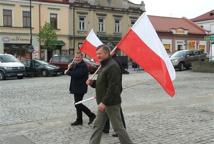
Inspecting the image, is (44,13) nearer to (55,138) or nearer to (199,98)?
(199,98)

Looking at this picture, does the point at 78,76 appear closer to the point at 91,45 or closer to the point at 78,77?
the point at 78,77

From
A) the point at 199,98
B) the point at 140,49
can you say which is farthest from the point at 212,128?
the point at 199,98

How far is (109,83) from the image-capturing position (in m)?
6.54

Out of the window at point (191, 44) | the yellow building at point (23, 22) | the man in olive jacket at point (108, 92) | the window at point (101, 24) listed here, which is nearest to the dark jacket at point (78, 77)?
the man in olive jacket at point (108, 92)

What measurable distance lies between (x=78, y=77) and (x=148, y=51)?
2.29 m

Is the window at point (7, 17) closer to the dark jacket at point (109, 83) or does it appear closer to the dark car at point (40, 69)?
the dark car at point (40, 69)

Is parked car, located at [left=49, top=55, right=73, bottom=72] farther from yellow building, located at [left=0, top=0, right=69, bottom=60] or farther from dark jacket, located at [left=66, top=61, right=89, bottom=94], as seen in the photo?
dark jacket, located at [left=66, top=61, right=89, bottom=94]

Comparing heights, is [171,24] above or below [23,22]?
above

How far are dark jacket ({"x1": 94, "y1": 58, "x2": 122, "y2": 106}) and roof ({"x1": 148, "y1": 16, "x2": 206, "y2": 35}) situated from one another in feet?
183

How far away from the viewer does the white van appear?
27.1 metres

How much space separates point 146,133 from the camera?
869 cm

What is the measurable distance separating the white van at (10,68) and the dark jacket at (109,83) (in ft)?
69.9

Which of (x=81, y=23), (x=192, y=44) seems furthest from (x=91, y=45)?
(x=192, y=44)

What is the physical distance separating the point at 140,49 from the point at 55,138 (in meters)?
2.46
